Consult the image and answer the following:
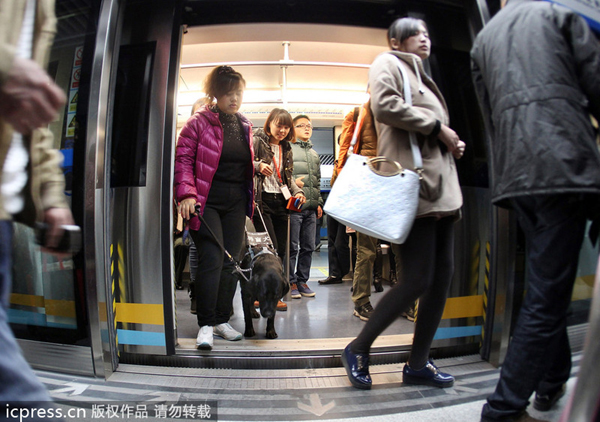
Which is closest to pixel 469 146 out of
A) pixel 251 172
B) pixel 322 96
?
pixel 251 172

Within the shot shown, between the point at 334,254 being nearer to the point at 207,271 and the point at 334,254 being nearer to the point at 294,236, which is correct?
the point at 294,236

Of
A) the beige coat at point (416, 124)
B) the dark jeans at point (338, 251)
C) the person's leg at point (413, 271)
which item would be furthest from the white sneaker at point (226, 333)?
the dark jeans at point (338, 251)

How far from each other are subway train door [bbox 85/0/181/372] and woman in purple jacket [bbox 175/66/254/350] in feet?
0.45

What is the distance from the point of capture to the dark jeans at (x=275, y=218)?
143 inches

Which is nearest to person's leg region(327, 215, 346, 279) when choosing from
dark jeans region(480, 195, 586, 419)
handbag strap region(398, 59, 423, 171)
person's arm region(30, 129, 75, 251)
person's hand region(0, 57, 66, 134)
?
handbag strap region(398, 59, 423, 171)

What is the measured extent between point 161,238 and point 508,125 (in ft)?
6.24

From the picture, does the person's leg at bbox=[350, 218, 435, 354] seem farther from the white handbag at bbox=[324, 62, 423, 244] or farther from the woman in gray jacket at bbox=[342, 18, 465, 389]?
the white handbag at bbox=[324, 62, 423, 244]

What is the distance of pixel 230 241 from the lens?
2.65 meters

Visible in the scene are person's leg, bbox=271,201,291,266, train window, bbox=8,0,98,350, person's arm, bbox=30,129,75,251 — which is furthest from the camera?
person's leg, bbox=271,201,291,266

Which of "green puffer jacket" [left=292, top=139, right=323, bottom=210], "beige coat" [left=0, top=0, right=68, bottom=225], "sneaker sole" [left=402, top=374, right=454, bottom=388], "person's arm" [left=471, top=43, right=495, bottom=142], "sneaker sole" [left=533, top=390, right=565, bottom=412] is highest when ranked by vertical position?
"green puffer jacket" [left=292, top=139, right=323, bottom=210]

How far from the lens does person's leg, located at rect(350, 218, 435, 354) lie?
1728mm

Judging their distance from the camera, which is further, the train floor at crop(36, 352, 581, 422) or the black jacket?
the train floor at crop(36, 352, 581, 422)

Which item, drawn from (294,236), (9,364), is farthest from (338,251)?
(9,364)

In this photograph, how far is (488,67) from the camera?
57.4 inches
